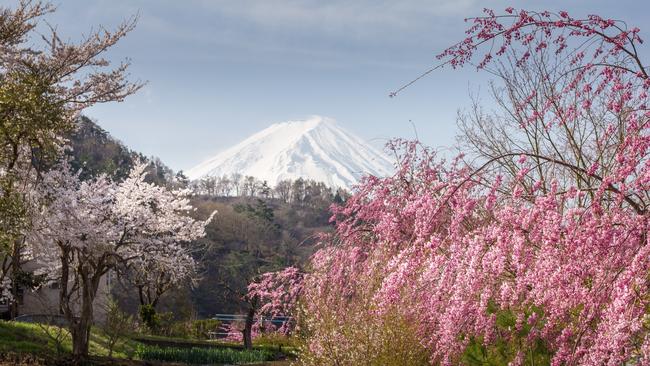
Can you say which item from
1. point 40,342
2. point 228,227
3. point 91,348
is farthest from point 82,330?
point 228,227

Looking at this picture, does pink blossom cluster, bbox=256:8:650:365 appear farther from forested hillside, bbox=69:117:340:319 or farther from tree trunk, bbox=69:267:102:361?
forested hillside, bbox=69:117:340:319

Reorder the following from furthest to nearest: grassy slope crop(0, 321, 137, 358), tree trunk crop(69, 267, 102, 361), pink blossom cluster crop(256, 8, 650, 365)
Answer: grassy slope crop(0, 321, 137, 358) < tree trunk crop(69, 267, 102, 361) < pink blossom cluster crop(256, 8, 650, 365)

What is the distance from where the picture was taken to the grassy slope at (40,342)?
530 inches

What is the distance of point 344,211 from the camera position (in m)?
10.4

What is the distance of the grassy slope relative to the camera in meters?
13.5

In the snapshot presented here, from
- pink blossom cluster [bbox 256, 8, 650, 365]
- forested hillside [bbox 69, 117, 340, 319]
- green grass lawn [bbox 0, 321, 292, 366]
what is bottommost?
green grass lawn [bbox 0, 321, 292, 366]

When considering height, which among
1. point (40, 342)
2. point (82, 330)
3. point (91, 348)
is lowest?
point (91, 348)

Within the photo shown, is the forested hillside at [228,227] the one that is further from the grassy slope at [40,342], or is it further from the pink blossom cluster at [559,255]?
the pink blossom cluster at [559,255]

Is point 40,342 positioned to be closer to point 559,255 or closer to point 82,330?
point 82,330

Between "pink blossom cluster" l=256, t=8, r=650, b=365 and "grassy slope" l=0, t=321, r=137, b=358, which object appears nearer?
"pink blossom cluster" l=256, t=8, r=650, b=365

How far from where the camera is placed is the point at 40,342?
14758 mm

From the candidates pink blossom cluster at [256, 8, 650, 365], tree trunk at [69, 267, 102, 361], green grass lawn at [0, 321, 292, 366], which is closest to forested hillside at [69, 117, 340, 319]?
green grass lawn at [0, 321, 292, 366]

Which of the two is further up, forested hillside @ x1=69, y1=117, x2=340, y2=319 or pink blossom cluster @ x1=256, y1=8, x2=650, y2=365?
forested hillside @ x1=69, y1=117, x2=340, y2=319

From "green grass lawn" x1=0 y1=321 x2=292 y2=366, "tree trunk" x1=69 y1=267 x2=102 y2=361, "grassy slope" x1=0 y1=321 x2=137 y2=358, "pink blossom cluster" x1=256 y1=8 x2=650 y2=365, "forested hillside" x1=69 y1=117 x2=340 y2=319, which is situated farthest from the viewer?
"forested hillside" x1=69 y1=117 x2=340 y2=319
